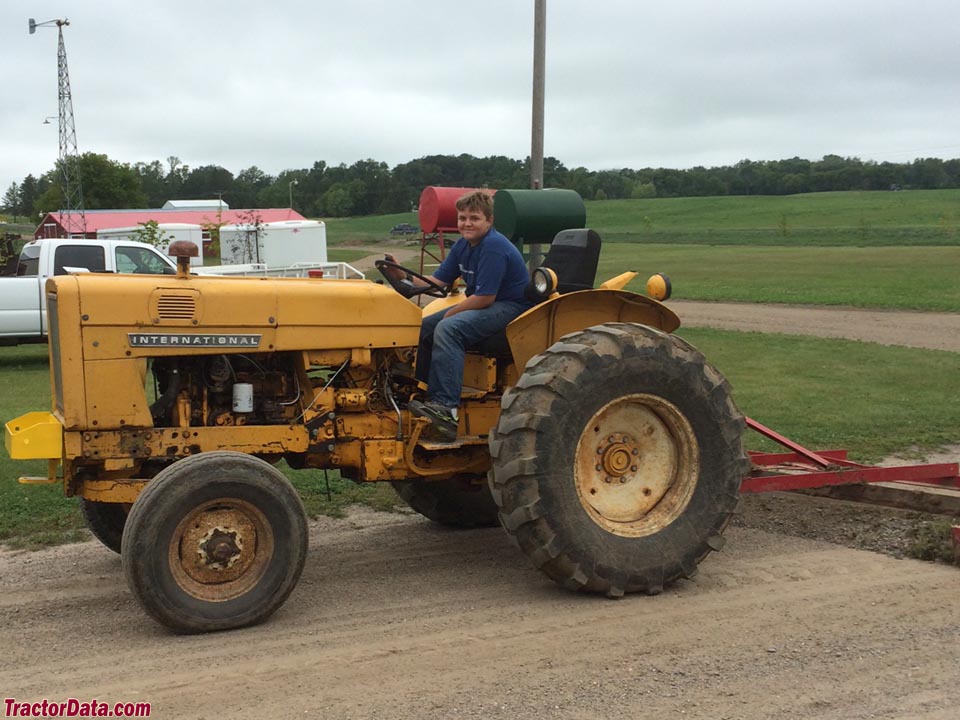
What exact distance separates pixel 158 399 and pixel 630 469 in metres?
2.63

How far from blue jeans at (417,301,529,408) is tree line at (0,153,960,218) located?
5968 cm

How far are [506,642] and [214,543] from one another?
4.84 ft

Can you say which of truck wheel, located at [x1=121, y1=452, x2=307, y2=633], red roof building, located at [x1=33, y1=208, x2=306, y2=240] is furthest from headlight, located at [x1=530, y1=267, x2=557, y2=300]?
red roof building, located at [x1=33, y1=208, x2=306, y2=240]

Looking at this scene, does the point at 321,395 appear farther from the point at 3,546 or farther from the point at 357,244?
the point at 357,244

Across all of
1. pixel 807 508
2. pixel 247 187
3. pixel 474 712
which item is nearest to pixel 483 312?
Answer: pixel 474 712

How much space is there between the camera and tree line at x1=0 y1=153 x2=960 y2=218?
8031 cm

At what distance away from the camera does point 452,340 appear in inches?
224

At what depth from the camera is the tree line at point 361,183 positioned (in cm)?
8031

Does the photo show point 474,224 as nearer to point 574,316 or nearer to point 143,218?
point 574,316

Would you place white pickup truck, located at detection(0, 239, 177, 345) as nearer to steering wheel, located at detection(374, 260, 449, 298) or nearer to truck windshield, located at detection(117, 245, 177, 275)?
truck windshield, located at detection(117, 245, 177, 275)

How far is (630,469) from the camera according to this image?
Answer: 5.77 meters

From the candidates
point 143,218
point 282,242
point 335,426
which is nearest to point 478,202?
point 335,426

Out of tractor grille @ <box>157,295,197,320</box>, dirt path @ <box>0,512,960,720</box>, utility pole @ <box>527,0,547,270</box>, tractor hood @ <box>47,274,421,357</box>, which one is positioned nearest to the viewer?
dirt path @ <box>0,512,960,720</box>

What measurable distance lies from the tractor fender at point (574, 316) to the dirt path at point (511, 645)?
135cm
